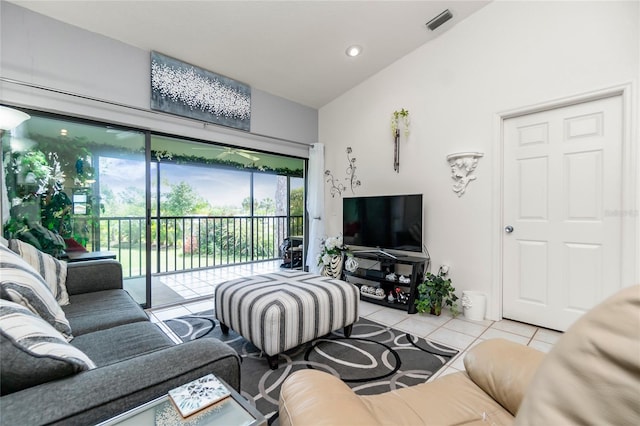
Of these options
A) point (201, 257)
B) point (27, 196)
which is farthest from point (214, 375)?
point (201, 257)

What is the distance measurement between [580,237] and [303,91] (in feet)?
11.4

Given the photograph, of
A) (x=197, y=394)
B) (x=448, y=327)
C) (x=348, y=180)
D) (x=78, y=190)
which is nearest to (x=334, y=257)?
(x=348, y=180)

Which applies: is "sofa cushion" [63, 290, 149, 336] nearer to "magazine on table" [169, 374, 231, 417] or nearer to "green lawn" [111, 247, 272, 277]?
"magazine on table" [169, 374, 231, 417]

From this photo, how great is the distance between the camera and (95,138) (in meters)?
2.60

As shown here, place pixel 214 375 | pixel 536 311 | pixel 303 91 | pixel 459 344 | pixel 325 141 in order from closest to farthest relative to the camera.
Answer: pixel 214 375 → pixel 459 344 → pixel 536 311 → pixel 303 91 → pixel 325 141

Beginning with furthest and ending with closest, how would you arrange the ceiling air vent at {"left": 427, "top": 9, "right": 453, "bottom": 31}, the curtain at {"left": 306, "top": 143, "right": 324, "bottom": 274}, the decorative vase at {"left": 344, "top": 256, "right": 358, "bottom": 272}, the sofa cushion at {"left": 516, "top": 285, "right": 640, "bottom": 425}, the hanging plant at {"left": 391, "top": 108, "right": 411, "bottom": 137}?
the curtain at {"left": 306, "top": 143, "right": 324, "bottom": 274}
the decorative vase at {"left": 344, "top": 256, "right": 358, "bottom": 272}
the hanging plant at {"left": 391, "top": 108, "right": 411, "bottom": 137}
the ceiling air vent at {"left": 427, "top": 9, "right": 453, "bottom": 31}
the sofa cushion at {"left": 516, "top": 285, "right": 640, "bottom": 425}

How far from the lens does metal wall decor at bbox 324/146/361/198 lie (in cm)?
387

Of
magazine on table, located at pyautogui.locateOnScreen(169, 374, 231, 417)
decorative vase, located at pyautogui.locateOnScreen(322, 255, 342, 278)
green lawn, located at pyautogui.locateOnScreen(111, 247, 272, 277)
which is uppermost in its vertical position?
magazine on table, located at pyautogui.locateOnScreen(169, 374, 231, 417)

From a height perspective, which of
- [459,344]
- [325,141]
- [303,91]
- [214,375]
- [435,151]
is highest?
[303,91]

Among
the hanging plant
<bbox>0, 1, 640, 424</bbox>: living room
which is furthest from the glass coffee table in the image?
the hanging plant

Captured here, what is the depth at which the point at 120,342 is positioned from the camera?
1.28 meters

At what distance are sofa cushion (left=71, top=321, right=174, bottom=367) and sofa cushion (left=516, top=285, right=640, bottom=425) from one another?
4.62 ft

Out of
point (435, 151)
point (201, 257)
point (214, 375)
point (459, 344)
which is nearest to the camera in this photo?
point (214, 375)

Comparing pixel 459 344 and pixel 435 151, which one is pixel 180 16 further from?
pixel 459 344
